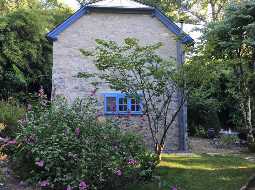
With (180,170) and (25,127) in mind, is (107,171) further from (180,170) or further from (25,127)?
(180,170)

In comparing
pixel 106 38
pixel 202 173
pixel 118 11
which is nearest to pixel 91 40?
pixel 106 38

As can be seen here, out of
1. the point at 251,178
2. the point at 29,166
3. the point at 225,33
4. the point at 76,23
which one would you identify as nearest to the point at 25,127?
the point at 29,166

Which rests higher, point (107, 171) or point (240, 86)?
point (240, 86)

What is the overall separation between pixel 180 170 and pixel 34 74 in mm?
9724

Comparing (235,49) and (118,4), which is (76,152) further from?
(118,4)

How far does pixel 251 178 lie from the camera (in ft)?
29.6

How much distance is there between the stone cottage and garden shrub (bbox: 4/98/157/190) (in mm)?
6213

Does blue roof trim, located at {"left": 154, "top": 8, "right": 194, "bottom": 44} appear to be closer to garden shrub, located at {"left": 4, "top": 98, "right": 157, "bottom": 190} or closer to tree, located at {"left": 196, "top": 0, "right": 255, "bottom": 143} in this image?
tree, located at {"left": 196, "top": 0, "right": 255, "bottom": 143}

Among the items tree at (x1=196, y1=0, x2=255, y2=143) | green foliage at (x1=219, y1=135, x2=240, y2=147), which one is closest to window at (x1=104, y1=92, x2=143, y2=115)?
tree at (x1=196, y1=0, x2=255, y2=143)

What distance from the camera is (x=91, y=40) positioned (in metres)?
15.4

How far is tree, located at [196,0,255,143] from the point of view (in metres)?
10.7

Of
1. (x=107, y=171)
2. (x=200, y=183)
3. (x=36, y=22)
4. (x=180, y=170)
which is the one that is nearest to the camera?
(x=107, y=171)

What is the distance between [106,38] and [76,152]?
8428 mm

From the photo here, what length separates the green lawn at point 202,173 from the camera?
8.61 metres
